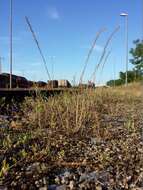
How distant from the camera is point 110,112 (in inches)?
290

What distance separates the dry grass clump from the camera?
3062mm

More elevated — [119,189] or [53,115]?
[53,115]

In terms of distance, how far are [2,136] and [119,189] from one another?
5.85 feet

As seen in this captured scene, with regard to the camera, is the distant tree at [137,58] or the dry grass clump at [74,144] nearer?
the dry grass clump at [74,144]

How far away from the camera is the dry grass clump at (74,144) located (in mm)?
3062

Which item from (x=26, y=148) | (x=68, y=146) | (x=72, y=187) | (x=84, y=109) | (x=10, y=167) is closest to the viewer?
(x=72, y=187)

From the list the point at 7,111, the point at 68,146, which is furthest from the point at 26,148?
the point at 7,111

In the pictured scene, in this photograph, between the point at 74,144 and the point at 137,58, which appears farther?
the point at 137,58

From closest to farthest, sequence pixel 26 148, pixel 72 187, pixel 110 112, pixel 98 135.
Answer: pixel 72 187, pixel 26 148, pixel 98 135, pixel 110 112

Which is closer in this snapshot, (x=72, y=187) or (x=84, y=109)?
(x=72, y=187)

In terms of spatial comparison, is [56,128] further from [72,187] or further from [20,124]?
[72,187]

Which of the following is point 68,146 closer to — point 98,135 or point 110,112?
point 98,135

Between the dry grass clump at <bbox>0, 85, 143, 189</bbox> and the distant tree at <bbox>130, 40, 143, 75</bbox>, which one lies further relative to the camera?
the distant tree at <bbox>130, 40, 143, 75</bbox>

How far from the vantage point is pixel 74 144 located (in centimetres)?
405
